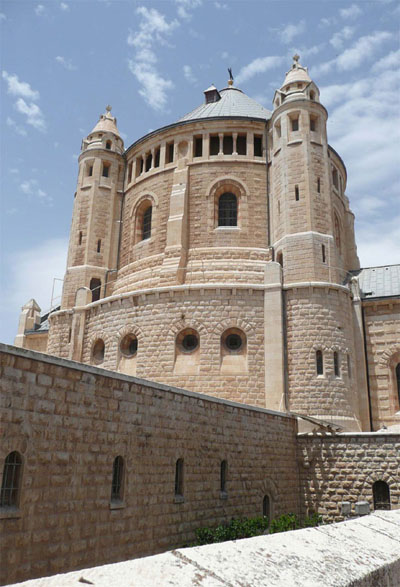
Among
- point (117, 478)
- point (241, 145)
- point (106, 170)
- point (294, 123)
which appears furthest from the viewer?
point (106, 170)

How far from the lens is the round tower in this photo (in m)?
28.2

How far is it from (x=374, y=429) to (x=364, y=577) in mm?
20972

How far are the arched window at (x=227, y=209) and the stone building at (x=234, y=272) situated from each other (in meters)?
0.07

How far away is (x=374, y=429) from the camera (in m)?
21.5

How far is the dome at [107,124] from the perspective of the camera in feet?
103

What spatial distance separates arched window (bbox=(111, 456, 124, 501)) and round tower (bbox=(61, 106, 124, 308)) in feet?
61.9

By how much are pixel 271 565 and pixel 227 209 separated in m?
25.2

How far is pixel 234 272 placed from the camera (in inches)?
956

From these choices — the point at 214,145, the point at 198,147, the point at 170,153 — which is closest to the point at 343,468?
the point at 214,145

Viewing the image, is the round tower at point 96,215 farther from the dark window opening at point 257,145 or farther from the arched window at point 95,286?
the dark window opening at point 257,145

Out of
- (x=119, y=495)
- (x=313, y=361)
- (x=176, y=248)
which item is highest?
(x=176, y=248)

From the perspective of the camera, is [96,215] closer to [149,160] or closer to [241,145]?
[149,160]

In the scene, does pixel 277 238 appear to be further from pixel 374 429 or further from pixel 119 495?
pixel 119 495

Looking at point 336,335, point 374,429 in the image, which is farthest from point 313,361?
point 374,429
